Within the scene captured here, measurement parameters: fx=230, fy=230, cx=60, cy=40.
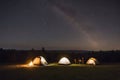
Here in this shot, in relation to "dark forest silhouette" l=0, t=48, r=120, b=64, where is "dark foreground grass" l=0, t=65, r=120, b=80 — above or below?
below

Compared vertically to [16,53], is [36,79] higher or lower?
lower

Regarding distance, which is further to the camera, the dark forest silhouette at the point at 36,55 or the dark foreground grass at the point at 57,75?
the dark forest silhouette at the point at 36,55

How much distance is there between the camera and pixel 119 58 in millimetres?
40281

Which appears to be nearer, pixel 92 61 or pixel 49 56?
pixel 92 61

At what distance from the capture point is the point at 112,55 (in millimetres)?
40219

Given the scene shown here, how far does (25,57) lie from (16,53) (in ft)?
5.37

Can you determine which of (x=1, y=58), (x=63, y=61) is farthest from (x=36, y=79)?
(x=1, y=58)

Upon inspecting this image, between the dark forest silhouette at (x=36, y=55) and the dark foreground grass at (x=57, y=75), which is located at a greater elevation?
the dark forest silhouette at (x=36, y=55)

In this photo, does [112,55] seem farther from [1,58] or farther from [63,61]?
[1,58]

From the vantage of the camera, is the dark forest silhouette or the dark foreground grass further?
the dark forest silhouette

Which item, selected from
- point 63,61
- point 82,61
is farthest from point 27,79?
point 82,61

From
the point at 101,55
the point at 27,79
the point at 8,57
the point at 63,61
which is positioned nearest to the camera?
the point at 27,79

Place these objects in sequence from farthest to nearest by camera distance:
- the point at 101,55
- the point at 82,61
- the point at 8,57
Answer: the point at 101,55 → the point at 8,57 → the point at 82,61

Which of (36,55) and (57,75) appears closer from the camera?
(57,75)
